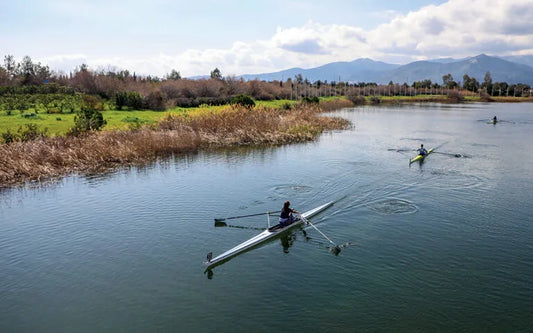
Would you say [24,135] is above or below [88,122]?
below

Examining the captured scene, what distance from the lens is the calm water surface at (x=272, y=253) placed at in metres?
14.3

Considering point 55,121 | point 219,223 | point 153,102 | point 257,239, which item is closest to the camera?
point 257,239

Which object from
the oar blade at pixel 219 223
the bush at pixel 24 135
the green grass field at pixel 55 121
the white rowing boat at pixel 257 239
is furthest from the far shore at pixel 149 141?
the white rowing boat at pixel 257 239

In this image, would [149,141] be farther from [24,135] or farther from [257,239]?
[257,239]

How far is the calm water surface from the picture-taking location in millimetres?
14297

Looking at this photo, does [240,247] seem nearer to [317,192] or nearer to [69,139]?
[317,192]

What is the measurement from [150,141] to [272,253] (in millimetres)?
27511

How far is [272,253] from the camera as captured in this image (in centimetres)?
1950

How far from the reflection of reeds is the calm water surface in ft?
12.3

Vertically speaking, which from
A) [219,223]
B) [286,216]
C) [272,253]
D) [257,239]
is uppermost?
[286,216]

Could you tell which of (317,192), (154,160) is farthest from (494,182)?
(154,160)

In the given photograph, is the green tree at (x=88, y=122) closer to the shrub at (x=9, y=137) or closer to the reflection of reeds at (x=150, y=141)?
the reflection of reeds at (x=150, y=141)

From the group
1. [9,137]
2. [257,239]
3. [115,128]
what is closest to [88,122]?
[115,128]

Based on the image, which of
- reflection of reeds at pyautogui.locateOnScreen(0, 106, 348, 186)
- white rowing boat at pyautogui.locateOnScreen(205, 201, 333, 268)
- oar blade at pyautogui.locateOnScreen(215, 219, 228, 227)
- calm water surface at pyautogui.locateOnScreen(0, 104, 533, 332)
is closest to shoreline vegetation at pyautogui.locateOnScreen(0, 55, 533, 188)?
reflection of reeds at pyautogui.locateOnScreen(0, 106, 348, 186)
